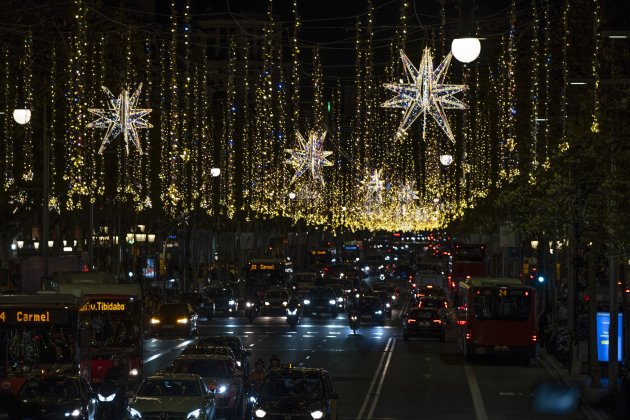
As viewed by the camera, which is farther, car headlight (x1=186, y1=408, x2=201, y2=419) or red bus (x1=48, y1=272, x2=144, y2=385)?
red bus (x1=48, y1=272, x2=144, y2=385)

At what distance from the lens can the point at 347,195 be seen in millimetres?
116938

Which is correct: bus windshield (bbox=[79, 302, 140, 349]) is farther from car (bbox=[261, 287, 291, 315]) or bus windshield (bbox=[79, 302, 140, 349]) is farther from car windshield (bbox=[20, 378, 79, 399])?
car (bbox=[261, 287, 291, 315])

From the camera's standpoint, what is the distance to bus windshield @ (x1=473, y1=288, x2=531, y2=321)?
48.2m

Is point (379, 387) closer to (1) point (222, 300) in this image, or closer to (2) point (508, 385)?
(2) point (508, 385)

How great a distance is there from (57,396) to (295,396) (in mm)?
4410

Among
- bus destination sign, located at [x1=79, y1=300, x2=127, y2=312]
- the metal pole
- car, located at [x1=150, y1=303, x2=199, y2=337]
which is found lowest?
car, located at [x1=150, y1=303, x2=199, y2=337]

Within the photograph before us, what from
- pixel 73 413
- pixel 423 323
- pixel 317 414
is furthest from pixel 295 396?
pixel 423 323

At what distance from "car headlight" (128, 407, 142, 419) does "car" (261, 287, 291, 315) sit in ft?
161

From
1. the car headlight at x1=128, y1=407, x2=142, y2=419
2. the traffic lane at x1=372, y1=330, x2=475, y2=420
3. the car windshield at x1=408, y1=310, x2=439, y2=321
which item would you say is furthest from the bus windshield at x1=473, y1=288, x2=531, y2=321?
the car headlight at x1=128, y1=407, x2=142, y2=419

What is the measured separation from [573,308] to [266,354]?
426 inches

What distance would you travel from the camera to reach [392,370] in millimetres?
43094

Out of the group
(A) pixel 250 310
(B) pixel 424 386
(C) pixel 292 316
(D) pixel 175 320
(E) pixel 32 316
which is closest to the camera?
(E) pixel 32 316

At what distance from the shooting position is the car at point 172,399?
24656mm

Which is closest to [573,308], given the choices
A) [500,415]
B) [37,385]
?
[500,415]
